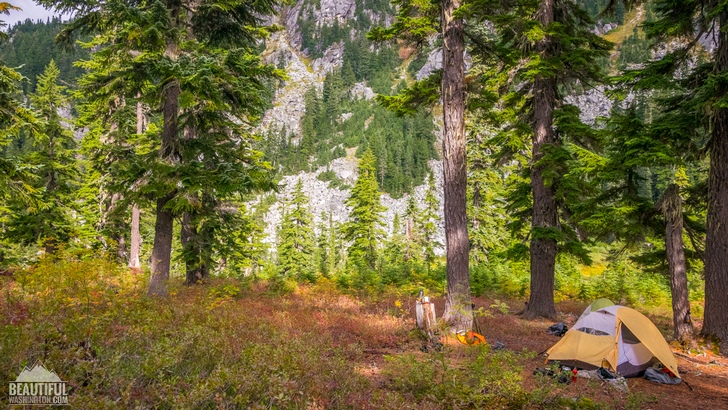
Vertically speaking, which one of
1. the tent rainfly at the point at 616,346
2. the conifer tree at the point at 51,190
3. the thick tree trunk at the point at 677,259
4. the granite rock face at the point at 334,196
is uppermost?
the granite rock face at the point at 334,196

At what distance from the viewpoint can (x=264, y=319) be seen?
8.77 m

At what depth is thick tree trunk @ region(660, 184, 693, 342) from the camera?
9.73 meters

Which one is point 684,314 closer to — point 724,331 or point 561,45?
point 724,331

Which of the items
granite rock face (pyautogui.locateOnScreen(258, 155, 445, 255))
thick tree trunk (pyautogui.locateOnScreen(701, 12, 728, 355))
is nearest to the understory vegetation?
thick tree trunk (pyautogui.locateOnScreen(701, 12, 728, 355))

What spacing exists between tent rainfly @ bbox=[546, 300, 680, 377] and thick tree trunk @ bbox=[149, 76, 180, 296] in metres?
10.1

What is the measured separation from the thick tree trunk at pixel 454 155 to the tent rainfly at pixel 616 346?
7.71 ft

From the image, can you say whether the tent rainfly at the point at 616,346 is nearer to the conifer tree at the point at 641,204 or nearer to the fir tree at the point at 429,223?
the conifer tree at the point at 641,204

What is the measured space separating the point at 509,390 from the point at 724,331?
307 inches

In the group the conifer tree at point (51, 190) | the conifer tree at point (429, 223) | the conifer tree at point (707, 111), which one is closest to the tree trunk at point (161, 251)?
the conifer tree at point (51, 190)

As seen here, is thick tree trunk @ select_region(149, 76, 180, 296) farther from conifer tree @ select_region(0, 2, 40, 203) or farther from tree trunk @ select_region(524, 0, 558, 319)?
tree trunk @ select_region(524, 0, 558, 319)

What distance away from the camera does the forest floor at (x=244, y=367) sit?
14.1ft

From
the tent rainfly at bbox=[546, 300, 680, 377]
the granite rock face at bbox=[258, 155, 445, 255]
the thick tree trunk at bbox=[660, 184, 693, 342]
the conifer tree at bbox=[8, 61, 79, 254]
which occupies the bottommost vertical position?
the tent rainfly at bbox=[546, 300, 680, 377]

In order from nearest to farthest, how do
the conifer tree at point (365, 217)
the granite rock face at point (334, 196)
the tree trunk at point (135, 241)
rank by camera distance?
1. the tree trunk at point (135, 241)
2. the conifer tree at point (365, 217)
3. the granite rock face at point (334, 196)

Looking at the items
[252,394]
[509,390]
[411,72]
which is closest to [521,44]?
[509,390]
